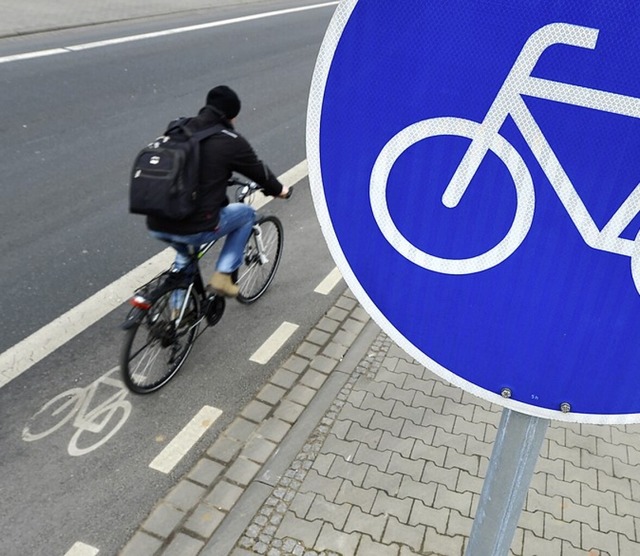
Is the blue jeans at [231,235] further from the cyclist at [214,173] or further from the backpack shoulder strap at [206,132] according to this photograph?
the backpack shoulder strap at [206,132]

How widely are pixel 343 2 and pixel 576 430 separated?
4.05m

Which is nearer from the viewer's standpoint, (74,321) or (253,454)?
(253,454)

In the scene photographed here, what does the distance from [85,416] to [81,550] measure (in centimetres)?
108

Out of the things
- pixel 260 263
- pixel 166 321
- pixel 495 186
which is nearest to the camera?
pixel 495 186

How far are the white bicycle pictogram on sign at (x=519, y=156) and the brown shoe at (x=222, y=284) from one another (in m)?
3.83

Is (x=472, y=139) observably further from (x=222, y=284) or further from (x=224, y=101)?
(x=222, y=284)

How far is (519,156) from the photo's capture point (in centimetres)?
113

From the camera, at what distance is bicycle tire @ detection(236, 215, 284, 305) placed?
5578 mm

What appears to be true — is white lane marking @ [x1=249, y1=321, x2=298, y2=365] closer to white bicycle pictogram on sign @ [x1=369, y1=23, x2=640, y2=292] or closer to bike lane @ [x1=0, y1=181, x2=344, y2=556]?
bike lane @ [x1=0, y1=181, x2=344, y2=556]

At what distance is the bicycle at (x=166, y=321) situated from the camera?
4.41m

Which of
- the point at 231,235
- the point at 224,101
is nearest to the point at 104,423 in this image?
the point at 231,235

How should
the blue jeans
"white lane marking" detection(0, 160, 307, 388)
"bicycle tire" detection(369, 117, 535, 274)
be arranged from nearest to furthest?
"bicycle tire" detection(369, 117, 535, 274)
the blue jeans
"white lane marking" detection(0, 160, 307, 388)

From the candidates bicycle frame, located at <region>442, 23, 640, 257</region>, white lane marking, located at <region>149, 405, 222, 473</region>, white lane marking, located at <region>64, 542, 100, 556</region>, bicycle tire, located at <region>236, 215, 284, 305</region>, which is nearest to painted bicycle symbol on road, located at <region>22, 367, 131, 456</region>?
white lane marking, located at <region>149, 405, 222, 473</region>

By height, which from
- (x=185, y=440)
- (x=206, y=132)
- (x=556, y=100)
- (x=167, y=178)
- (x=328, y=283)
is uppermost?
(x=556, y=100)
